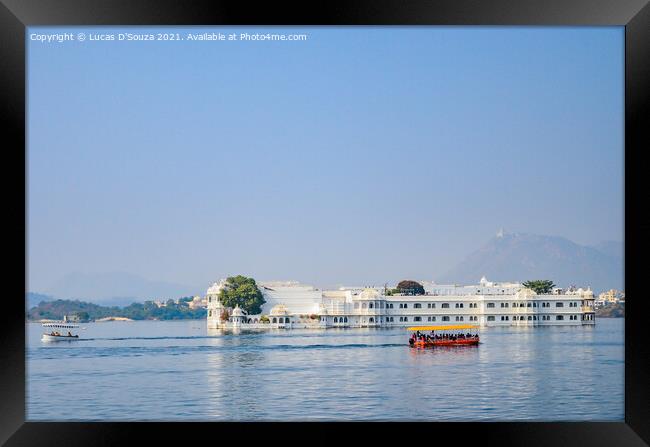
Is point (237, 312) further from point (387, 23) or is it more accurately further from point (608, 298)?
point (387, 23)

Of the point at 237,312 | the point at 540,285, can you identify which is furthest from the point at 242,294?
the point at 540,285

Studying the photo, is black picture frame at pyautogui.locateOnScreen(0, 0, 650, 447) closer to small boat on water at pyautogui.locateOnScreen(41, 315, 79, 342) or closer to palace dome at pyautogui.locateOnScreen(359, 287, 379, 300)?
small boat on water at pyautogui.locateOnScreen(41, 315, 79, 342)

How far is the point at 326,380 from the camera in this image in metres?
10.2

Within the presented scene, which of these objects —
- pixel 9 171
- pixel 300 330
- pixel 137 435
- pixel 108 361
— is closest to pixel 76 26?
pixel 9 171

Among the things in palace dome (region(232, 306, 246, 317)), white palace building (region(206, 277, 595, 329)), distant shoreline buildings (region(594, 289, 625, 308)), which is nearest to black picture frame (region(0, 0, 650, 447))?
palace dome (region(232, 306, 246, 317))

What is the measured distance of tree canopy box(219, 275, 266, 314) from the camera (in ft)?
78.5

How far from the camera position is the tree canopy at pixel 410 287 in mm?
27578

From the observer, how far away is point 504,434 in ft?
15.4

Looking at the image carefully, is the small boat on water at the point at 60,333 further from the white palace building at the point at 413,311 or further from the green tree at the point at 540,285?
the green tree at the point at 540,285

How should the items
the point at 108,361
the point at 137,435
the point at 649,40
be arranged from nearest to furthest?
the point at 649,40 < the point at 137,435 < the point at 108,361

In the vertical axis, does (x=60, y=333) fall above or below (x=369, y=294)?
below

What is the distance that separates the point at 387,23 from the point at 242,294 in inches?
772

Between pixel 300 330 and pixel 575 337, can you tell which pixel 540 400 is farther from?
pixel 300 330

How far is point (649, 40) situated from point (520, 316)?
20.1 m
